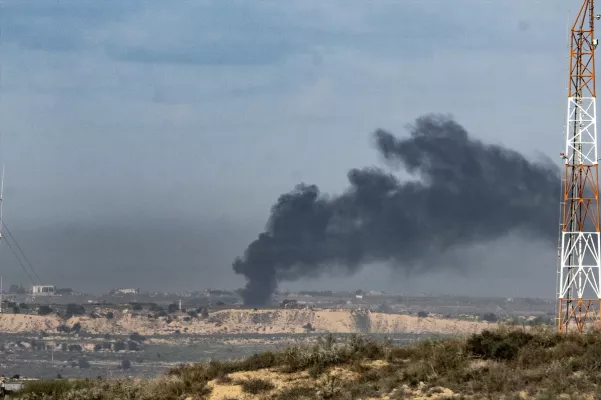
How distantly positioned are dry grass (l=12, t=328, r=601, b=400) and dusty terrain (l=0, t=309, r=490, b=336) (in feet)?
419

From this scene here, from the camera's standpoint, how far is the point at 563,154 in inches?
1545

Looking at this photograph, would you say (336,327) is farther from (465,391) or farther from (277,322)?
(465,391)

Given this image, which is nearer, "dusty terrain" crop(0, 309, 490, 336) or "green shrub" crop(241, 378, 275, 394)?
"green shrub" crop(241, 378, 275, 394)

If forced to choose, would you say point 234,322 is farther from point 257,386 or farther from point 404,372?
point 404,372

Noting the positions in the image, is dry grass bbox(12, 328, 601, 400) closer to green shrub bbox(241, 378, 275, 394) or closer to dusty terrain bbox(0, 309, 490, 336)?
green shrub bbox(241, 378, 275, 394)

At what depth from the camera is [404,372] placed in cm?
2264

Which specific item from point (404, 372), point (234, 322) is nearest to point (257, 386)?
point (404, 372)

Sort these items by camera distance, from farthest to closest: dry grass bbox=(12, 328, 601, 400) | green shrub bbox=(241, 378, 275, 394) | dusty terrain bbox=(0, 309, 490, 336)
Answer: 1. dusty terrain bbox=(0, 309, 490, 336)
2. green shrub bbox=(241, 378, 275, 394)
3. dry grass bbox=(12, 328, 601, 400)

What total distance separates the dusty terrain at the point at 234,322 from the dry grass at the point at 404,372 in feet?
419

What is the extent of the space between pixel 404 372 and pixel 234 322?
14773 cm

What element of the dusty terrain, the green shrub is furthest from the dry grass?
the dusty terrain

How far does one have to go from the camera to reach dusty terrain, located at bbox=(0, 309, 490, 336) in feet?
521

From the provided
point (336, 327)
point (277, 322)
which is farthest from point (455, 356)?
point (277, 322)

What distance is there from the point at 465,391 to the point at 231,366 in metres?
7.45
